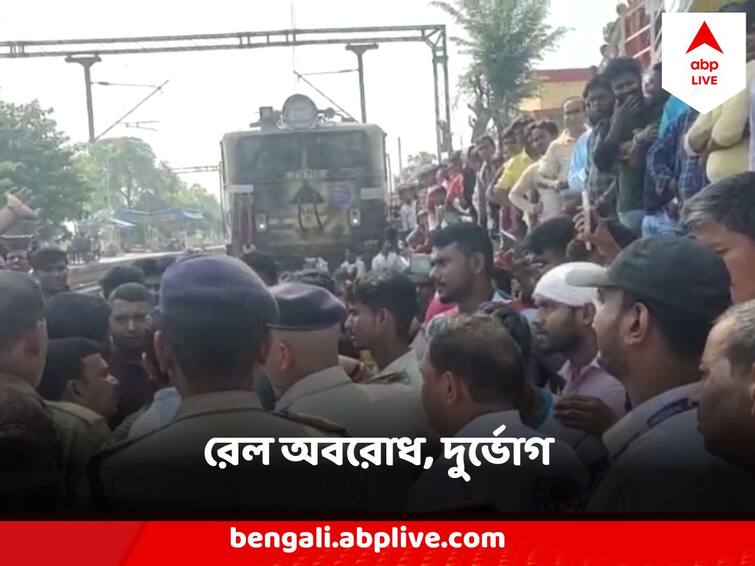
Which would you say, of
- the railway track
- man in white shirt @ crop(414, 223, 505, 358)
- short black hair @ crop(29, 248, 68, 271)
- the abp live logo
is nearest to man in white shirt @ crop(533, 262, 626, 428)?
man in white shirt @ crop(414, 223, 505, 358)

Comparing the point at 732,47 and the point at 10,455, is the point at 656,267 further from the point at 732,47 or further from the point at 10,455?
the point at 10,455

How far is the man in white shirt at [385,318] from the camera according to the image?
2.63 metres

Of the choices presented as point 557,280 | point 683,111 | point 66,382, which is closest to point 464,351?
point 557,280

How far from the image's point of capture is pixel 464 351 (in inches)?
100.0

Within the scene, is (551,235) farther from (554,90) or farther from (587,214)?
(554,90)

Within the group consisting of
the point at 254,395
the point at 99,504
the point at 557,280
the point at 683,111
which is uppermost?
the point at 683,111

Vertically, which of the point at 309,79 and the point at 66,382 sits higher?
the point at 309,79

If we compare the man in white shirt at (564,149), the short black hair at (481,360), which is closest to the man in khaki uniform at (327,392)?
the short black hair at (481,360)

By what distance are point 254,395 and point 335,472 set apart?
24 centimetres

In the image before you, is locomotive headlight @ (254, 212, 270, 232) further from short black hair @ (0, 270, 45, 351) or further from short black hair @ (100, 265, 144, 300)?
short black hair @ (0, 270, 45, 351)

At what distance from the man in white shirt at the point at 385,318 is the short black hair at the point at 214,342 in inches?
9.8

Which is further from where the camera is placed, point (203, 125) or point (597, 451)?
point (203, 125)

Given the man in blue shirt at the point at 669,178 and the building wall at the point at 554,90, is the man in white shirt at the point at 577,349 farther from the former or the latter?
Result: the building wall at the point at 554,90

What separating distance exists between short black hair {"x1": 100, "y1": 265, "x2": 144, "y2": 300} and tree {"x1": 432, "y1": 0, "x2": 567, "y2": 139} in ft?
2.72
